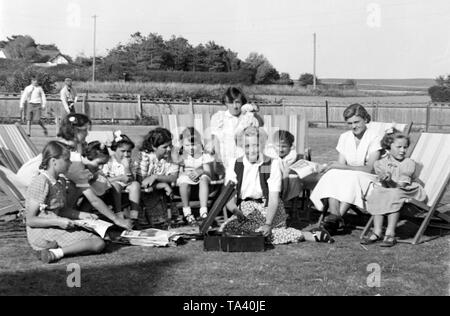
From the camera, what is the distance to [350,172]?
636cm

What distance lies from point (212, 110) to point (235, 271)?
89.7 ft

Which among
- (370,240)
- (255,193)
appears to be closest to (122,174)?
(255,193)

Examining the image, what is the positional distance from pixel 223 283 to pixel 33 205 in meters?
1.69

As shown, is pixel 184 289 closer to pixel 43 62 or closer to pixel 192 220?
pixel 192 220

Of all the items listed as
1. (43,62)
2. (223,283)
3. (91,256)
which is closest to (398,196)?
(223,283)

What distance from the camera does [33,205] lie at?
520 cm

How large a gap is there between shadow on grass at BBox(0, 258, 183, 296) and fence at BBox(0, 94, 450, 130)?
24.5 m

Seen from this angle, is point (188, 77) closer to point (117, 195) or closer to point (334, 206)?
point (117, 195)

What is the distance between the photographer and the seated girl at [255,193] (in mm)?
5964

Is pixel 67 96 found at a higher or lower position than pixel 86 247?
higher

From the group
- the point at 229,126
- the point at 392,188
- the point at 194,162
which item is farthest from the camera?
the point at 229,126

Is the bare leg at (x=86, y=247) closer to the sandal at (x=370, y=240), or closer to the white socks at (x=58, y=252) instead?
the white socks at (x=58, y=252)

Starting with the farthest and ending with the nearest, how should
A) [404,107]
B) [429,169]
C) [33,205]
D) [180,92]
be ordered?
[180,92], [404,107], [429,169], [33,205]

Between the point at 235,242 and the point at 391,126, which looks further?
the point at 391,126
